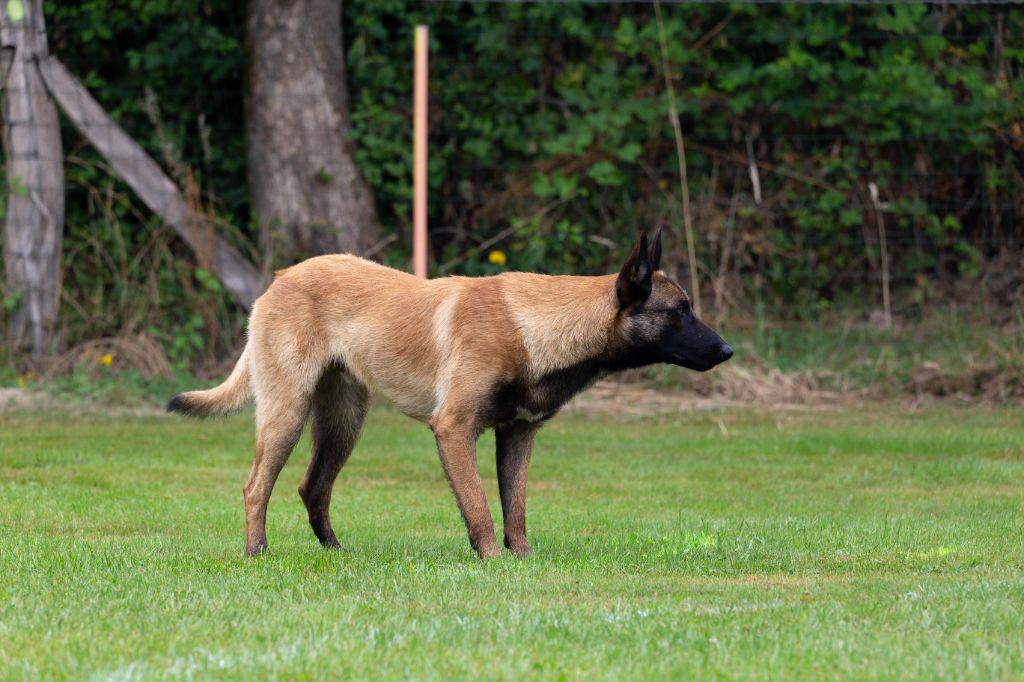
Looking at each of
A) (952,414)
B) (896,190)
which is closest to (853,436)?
(952,414)

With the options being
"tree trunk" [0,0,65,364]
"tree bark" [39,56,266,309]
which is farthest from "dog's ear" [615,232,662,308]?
"tree trunk" [0,0,65,364]

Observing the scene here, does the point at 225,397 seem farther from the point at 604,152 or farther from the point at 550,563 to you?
the point at 604,152

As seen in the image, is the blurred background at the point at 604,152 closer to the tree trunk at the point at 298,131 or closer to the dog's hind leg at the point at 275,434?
the tree trunk at the point at 298,131

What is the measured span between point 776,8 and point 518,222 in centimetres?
335

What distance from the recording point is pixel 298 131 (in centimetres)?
1359

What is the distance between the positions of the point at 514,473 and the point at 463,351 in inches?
26.6

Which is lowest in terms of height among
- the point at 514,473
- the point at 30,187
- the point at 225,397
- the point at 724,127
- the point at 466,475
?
the point at 514,473

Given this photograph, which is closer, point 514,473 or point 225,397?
point 514,473

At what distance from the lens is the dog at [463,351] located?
6645 millimetres

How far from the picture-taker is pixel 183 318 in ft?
44.0

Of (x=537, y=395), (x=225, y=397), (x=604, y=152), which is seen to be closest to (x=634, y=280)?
(x=537, y=395)

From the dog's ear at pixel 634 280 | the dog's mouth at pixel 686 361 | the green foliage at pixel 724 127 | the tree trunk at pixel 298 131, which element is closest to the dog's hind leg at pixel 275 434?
the dog's ear at pixel 634 280

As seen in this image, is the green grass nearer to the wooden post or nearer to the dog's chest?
the dog's chest

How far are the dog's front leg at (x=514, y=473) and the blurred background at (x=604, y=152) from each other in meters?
6.38
